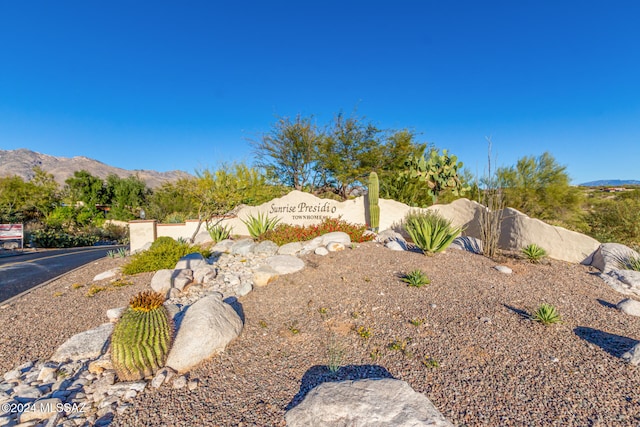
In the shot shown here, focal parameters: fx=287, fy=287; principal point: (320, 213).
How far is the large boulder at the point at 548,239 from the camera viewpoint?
7082 millimetres

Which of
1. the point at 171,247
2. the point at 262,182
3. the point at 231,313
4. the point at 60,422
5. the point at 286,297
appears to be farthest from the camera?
the point at 262,182

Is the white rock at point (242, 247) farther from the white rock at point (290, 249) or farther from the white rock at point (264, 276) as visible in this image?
the white rock at point (264, 276)

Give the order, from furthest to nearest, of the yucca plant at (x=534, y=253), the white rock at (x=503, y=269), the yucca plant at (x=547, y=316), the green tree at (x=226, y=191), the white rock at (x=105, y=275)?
the green tree at (x=226, y=191), the white rock at (x=105, y=275), the yucca plant at (x=534, y=253), the white rock at (x=503, y=269), the yucca plant at (x=547, y=316)

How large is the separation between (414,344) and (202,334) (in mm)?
2561

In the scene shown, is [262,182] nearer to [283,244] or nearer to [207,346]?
[283,244]

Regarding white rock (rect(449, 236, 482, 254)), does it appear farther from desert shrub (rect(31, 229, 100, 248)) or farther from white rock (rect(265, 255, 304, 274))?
desert shrub (rect(31, 229, 100, 248))

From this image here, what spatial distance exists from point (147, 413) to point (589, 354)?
4.60 m

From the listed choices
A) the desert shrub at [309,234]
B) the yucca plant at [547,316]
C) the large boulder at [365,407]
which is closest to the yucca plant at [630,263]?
the yucca plant at [547,316]

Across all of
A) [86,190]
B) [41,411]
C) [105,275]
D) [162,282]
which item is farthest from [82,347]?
[86,190]

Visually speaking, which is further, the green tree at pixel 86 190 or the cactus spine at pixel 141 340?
the green tree at pixel 86 190

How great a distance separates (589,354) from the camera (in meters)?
3.19

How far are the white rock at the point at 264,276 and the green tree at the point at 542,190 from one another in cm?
1120

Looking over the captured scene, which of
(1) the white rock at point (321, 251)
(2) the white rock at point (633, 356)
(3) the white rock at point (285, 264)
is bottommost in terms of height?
(2) the white rock at point (633, 356)

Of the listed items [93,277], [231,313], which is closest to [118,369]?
[231,313]
